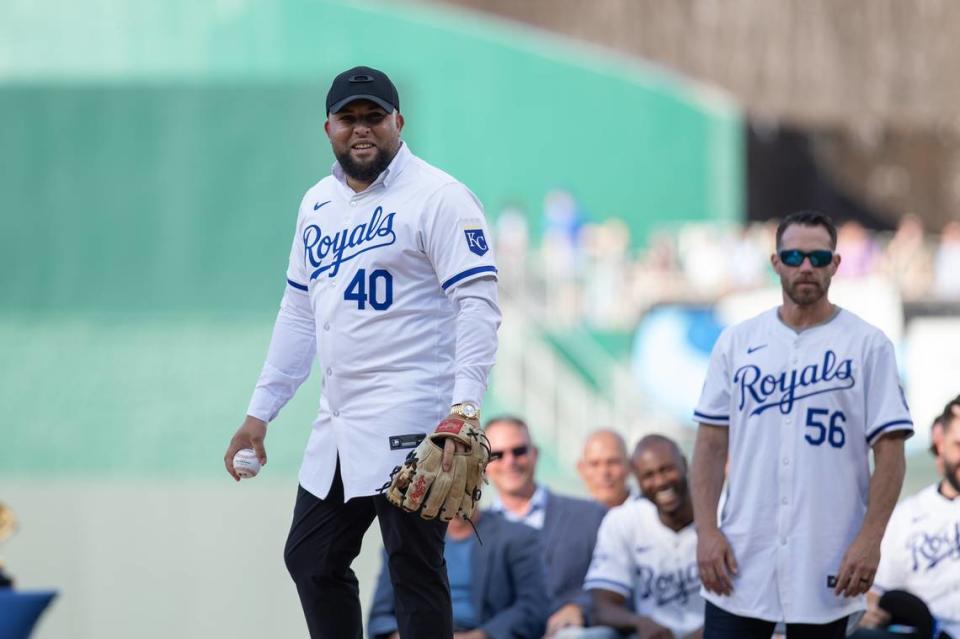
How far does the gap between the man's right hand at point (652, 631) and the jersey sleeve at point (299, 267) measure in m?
1.97

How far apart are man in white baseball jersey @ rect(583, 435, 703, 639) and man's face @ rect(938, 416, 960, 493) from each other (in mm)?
917

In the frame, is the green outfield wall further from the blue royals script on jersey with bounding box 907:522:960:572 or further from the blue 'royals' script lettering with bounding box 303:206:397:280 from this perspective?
the blue 'royals' script lettering with bounding box 303:206:397:280

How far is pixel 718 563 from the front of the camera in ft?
13.7

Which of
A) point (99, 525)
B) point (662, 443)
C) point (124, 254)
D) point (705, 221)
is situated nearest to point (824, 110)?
point (705, 221)

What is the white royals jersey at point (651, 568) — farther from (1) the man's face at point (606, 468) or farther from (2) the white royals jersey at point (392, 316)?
(2) the white royals jersey at point (392, 316)

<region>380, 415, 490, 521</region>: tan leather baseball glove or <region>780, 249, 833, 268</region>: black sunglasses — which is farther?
<region>780, 249, 833, 268</region>: black sunglasses

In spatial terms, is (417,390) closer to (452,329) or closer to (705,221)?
(452,329)

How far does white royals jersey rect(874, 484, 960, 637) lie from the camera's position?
16.7 ft

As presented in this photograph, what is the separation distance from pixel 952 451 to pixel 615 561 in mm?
1274

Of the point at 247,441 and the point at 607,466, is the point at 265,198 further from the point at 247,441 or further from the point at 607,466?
the point at 247,441

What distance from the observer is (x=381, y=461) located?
3.80 m

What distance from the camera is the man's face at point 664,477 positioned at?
5559 mm

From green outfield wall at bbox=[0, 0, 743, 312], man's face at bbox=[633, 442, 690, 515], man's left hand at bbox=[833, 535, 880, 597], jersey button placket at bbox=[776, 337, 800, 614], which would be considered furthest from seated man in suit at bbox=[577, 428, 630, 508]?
green outfield wall at bbox=[0, 0, 743, 312]

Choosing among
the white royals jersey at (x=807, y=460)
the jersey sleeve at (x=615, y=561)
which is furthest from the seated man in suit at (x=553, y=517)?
the white royals jersey at (x=807, y=460)
